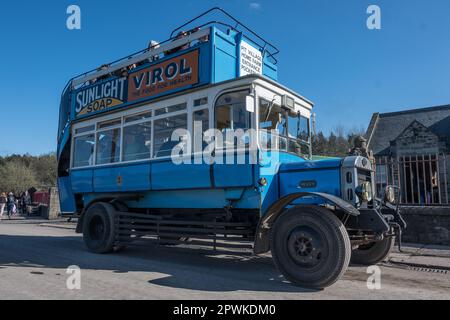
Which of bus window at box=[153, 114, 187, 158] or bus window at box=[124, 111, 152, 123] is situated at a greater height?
bus window at box=[124, 111, 152, 123]

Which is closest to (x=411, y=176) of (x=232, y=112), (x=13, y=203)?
(x=232, y=112)

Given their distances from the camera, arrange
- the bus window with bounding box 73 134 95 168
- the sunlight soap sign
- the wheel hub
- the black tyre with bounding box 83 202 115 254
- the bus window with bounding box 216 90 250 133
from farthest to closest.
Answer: the bus window with bounding box 73 134 95 168 → the black tyre with bounding box 83 202 115 254 → the sunlight soap sign → the bus window with bounding box 216 90 250 133 → the wheel hub

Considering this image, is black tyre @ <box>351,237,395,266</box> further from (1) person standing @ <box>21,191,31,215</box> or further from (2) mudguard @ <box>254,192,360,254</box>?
(1) person standing @ <box>21,191,31,215</box>

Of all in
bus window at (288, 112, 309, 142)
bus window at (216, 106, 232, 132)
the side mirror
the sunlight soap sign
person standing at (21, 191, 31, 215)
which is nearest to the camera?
the side mirror

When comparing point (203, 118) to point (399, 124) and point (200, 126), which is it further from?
point (399, 124)

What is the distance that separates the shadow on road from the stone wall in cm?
454

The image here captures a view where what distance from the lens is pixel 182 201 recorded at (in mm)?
7129

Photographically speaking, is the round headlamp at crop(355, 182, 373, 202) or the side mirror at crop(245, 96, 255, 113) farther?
the side mirror at crop(245, 96, 255, 113)

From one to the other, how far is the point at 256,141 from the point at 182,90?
2042mm

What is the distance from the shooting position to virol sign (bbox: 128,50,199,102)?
23.0 feet

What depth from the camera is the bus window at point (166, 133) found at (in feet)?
23.3

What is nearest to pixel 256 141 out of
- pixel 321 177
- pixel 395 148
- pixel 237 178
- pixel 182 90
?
pixel 237 178

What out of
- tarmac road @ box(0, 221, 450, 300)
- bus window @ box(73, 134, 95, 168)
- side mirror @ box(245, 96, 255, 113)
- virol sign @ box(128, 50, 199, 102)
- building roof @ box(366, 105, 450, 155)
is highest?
building roof @ box(366, 105, 450, 155)

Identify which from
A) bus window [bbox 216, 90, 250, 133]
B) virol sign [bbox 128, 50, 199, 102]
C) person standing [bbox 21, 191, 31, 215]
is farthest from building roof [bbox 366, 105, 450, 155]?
person standing [bbox 21, 191, 31, 215]
